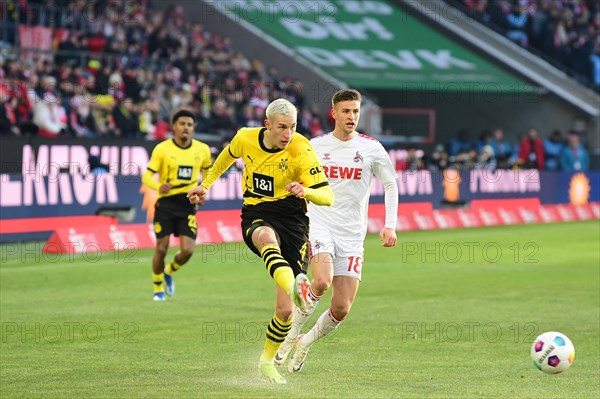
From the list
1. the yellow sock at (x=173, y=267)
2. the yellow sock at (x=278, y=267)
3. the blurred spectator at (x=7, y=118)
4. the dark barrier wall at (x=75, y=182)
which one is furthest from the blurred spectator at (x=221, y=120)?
the yellow sock at (x=278, y=267)

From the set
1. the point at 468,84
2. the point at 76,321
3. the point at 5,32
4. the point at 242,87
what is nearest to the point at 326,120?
the point at 242,87

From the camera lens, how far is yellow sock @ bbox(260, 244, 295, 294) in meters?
9.37

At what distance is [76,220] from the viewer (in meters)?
22.8

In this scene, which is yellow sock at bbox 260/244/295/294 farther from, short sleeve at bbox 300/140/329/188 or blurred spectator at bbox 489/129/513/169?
blurred spectator at bbox 489/129/513/169

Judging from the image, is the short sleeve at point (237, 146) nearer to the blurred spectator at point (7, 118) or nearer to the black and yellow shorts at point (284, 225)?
the black and yellow shorts at point (284, 225)

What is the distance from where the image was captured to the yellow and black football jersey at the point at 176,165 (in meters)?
16.2

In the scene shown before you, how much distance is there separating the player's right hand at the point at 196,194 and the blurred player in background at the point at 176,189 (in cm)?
533

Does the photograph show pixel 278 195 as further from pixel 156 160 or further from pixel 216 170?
pixel 156 160

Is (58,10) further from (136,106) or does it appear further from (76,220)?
(76,220)

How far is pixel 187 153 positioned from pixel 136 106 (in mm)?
11690

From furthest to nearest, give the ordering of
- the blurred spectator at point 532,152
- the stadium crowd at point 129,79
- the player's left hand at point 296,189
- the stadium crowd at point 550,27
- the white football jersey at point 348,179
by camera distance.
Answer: the stadium crowd at point 550,27, the blurred spectator at point 532,152, the stadium crowd at point 129,79, the white football jersey at point 348,179, the player's left hand at point 296,189

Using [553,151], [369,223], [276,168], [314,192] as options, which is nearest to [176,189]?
[276,168]

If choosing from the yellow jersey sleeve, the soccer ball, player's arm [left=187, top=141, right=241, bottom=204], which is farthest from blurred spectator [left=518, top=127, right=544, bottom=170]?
the soccer ball

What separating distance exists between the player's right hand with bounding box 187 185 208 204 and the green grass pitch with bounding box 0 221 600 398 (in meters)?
1.54
